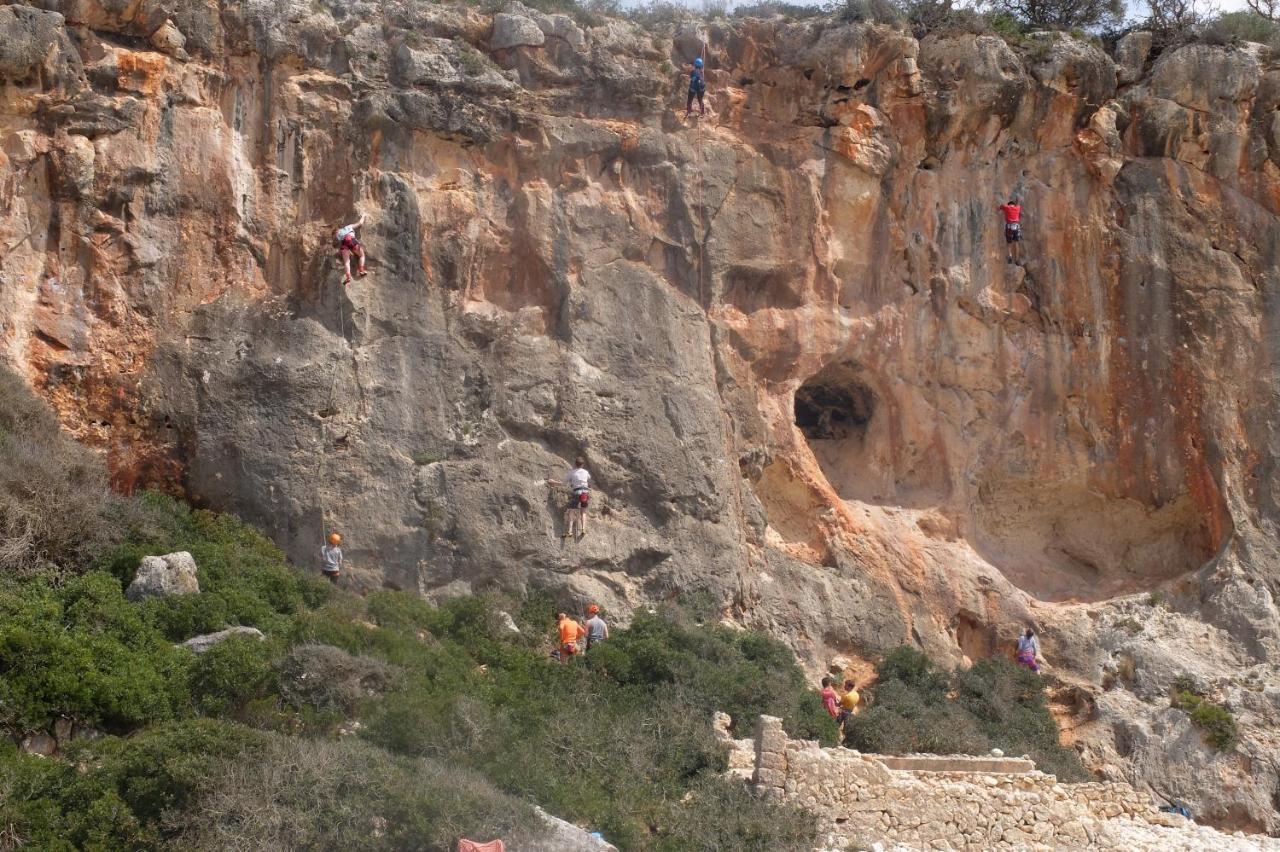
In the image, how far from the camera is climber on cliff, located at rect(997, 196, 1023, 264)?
2264 centimetres

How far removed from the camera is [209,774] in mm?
13055

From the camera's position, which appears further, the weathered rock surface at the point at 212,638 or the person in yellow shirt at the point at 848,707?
the person in yellow shirt at the point at 848,707

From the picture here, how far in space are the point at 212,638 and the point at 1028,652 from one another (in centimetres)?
989

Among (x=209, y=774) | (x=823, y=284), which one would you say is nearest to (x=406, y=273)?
(x=823, y=284)

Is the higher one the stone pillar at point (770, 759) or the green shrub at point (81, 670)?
the green shrub at point (81, 670)

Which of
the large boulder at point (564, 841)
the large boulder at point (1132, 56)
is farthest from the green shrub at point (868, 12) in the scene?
the large boulder at point (564, 841)

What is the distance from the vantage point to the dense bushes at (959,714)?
1775cm

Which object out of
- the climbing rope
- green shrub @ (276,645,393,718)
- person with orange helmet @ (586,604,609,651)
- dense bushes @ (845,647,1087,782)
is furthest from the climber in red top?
green shrub @ (276,645,393,718)

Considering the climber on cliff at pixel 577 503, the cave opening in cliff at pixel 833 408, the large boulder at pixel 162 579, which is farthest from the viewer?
the cave opening in cliff at pixel 833 408

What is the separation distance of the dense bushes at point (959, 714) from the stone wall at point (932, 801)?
166 cm

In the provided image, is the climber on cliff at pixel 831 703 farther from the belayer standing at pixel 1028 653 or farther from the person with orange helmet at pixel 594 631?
the belayer standing at pixel 1028 653

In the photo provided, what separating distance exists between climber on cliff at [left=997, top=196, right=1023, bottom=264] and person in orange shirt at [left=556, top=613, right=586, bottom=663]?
8626mm

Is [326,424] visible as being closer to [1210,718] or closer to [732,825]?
[732,825]

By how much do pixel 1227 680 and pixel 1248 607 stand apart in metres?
1.11
